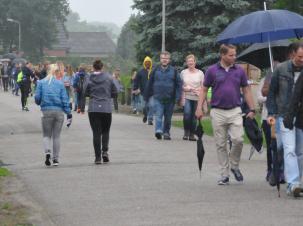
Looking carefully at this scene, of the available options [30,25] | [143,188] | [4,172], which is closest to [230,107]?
[143,188]

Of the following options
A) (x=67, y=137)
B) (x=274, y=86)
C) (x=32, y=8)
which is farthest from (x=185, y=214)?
(x=32, y=8)

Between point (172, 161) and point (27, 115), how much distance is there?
13.9 metres

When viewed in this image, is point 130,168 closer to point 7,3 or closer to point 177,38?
point 177,38

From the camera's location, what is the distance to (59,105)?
45.9ft

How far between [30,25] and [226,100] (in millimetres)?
90355

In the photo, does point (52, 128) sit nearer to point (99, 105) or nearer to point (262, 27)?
point (99, 105)

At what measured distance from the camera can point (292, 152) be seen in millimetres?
10117

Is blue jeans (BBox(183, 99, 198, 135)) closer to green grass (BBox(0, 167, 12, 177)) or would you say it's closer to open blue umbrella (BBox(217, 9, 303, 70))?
green grass (BBox(0, 167, 12, 177))

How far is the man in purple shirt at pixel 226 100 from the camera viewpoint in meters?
11.1

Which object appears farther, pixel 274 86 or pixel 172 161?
pixel 172 161

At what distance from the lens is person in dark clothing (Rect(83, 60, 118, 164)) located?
1413cm

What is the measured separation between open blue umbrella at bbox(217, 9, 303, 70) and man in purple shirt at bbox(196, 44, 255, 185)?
28.0 inches

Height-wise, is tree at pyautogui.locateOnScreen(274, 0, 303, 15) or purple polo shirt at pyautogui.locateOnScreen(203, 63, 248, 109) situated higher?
tree at pyautogui.locateOnScreen(274, 0, 303, 15)

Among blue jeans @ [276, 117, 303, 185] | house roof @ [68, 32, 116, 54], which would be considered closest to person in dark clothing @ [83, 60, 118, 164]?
blue jeans @ [276, 117, 303, 185]
